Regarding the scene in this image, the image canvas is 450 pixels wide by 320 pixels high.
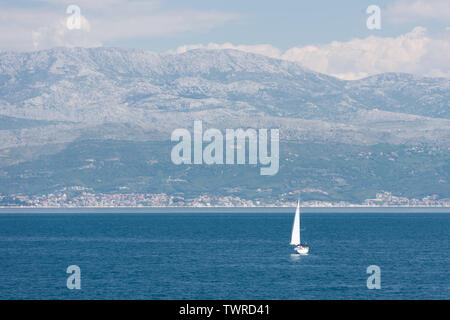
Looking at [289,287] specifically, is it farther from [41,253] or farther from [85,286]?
[41,253]

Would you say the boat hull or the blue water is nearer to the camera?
the blue water

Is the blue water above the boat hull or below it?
below

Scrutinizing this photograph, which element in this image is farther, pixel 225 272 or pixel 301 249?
pixel 301 249

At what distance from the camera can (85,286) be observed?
116 m

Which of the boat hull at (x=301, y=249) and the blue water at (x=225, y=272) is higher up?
the boat hull at (x=301, y=249)

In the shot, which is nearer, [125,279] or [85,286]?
[85,286]

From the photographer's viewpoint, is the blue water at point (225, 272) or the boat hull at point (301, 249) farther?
the boat hull at point (301, 249)

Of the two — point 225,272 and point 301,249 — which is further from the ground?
point 301,249
